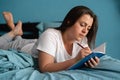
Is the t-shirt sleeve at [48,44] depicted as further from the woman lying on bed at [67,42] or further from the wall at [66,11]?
the wall at [66,11]

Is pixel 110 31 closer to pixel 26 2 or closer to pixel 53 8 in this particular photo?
pixel 53 8

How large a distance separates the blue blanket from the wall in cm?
118

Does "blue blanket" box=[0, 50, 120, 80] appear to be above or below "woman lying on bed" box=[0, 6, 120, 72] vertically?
below

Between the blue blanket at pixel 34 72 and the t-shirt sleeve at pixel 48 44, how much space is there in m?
0.10

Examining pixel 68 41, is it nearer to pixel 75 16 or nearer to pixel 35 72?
pixel 75 16

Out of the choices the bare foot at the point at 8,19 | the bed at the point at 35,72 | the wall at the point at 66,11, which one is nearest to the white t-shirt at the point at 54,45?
the bed at the point at 35,72

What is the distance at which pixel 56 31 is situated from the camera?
4.63 ft

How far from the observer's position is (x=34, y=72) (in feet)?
3.67

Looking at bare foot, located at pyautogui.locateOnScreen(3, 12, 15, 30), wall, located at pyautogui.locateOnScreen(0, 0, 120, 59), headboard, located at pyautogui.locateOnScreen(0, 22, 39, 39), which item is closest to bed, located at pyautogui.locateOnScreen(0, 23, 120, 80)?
bare foot, located at pyautogui.locateOnScreen(3, 12, 15, 30)

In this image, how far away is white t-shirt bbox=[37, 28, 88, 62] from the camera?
4.15 ft

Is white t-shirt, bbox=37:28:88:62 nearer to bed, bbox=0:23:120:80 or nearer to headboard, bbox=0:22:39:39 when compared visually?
bed, bbox=0:23:120:80

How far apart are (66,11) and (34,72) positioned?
56.7 inches

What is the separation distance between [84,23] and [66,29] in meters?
0.13

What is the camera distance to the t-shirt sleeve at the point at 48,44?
1.26 m
